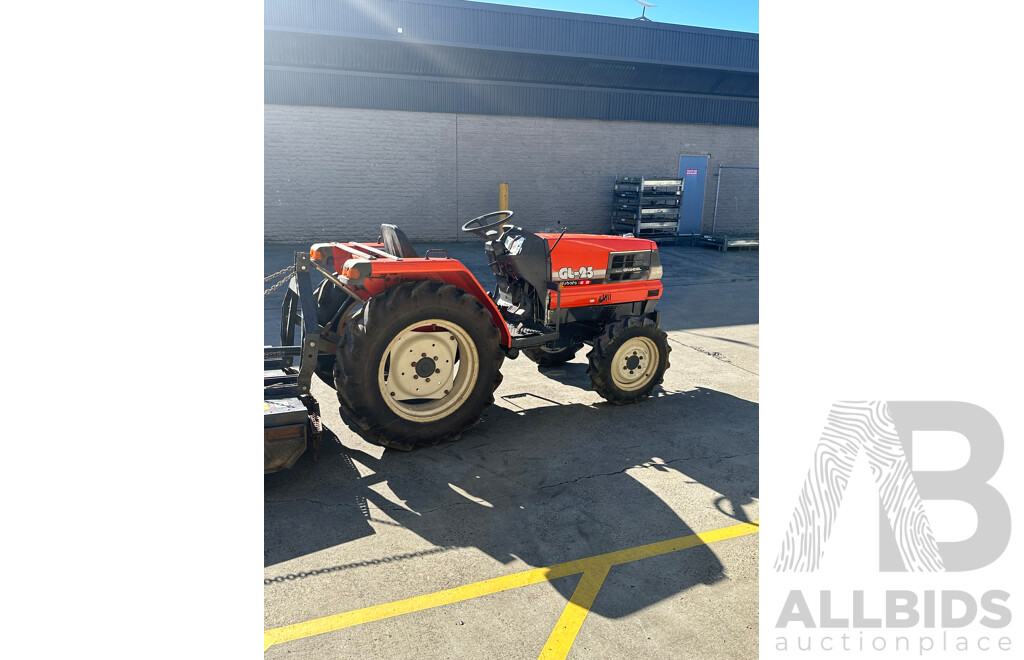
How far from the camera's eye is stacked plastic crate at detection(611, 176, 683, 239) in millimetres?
16719

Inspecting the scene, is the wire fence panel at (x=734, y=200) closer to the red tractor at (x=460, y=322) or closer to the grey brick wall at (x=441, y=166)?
the grey brick wall at (x=441, y=166)

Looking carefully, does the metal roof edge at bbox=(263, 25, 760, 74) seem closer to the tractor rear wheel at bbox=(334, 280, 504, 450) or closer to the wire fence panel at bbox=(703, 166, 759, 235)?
the wire fence panel at bbox=(703, 166, 759, 235)

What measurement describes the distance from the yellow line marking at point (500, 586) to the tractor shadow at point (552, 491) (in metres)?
0.06

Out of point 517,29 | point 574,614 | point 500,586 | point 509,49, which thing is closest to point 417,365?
point 500,586

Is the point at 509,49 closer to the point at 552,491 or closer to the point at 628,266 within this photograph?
the point at 628,266

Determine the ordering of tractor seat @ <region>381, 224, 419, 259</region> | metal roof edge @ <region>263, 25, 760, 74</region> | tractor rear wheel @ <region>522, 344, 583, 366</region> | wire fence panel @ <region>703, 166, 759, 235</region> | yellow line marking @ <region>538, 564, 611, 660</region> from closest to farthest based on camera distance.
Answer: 1. yellow line marking @ <region>538, 564, 611, 660</region>
2. tractor seat @ <region>381, 224, 419, 259</region>
3. tractor rear wheel @ <region>522, 344, 583, 366</region>
4. metal roof edge @ <region>263, 25, 760, 74</region>
5. wire fence panel @ <region>703, 166, 759, 235</region>

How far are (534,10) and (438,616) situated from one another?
50.6 feet

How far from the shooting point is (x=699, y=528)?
356 cm

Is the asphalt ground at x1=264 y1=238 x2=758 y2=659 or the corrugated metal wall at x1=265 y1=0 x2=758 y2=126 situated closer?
the asphalt ground at x1=264 y1=238 x2=758 y2=659

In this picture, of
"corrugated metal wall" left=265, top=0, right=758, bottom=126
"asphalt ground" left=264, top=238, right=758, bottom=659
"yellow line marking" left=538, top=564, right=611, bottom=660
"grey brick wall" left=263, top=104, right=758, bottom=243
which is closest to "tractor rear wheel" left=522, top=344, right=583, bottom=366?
"asphalt ground" left=264, top=238, right=758, bottom=659

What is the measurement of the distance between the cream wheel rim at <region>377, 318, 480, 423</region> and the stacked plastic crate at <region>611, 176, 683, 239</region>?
510 inches

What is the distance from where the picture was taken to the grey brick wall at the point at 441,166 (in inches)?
583

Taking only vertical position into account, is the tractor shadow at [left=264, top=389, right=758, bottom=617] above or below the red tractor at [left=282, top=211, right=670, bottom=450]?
below

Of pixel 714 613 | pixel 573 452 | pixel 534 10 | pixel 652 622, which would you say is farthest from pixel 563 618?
pixel 534 10
